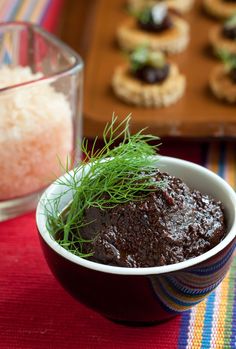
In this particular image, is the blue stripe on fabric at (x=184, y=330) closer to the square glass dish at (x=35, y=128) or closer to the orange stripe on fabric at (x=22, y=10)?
the square glass dish at (x=35, y=128)

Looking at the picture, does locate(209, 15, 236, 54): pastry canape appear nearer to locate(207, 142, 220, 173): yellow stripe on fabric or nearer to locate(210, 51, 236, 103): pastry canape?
locate(210, 51, 236, 103): pastry canape

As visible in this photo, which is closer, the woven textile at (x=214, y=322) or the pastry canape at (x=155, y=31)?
the woven textile at (x=214, y=322)

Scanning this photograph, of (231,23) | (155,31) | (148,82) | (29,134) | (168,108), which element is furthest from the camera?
(155,31)

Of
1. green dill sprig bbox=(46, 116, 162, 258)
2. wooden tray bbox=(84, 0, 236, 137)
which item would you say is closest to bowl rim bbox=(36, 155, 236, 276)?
green dill sprig bbox=(46, 116, 162, 258)

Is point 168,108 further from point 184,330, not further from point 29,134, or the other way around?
point 184,330

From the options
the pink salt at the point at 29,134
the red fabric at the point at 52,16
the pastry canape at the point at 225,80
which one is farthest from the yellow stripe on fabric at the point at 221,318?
the red fabric at the point at 52,16

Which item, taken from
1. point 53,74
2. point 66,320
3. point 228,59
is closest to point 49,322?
point 66,320
